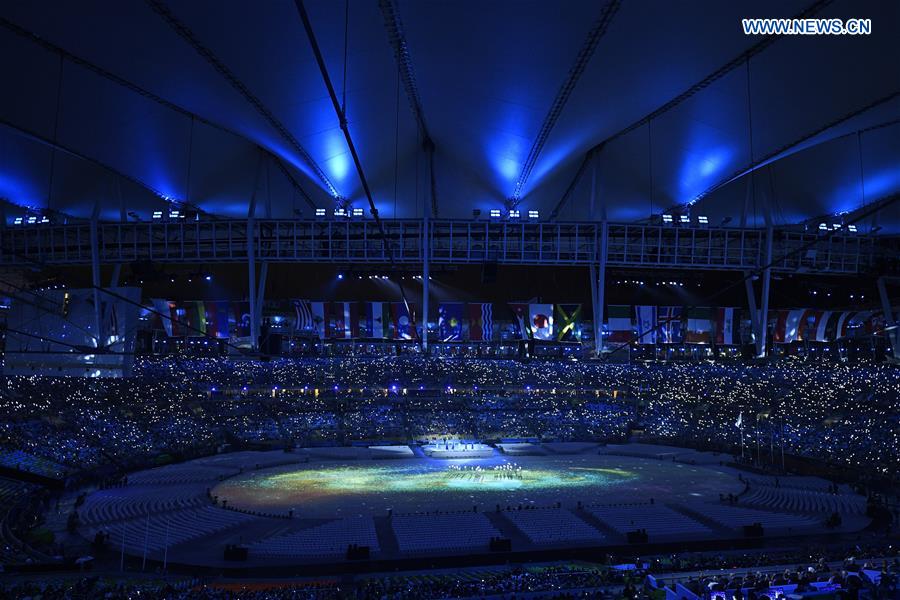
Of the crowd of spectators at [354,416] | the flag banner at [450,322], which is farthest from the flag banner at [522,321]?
the crowd of spectators at [354,416]

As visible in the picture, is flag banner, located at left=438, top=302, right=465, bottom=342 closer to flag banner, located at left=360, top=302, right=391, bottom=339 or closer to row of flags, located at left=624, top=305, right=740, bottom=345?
flag banner, located at left=360, top=302, right=391, bottom=339

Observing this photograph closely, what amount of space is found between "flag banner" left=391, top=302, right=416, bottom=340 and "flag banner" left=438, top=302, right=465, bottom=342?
182 cm

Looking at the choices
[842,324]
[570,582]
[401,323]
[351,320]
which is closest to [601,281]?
[401,323]

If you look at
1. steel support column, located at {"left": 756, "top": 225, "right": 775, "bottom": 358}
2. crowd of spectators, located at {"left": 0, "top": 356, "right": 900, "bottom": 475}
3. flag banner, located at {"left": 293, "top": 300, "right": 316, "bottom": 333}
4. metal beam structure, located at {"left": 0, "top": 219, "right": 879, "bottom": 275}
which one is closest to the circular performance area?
crowd of spectators, located at {"left": 0, "top": 356, "right": 900, "bottom": 475}

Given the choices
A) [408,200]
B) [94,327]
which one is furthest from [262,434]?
[94,327]

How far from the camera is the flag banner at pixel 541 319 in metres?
40.3

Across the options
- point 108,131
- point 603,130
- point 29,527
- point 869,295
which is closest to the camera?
point 29,527

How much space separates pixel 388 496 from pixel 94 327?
48.3 feet

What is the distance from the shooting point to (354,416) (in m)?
48.7

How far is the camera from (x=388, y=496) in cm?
2903

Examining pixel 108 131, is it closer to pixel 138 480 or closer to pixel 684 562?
pixel 138 480

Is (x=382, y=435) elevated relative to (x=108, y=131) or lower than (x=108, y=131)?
lower

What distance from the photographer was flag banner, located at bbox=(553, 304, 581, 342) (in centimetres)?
4025

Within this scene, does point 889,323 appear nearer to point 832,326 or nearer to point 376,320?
point 832,326
